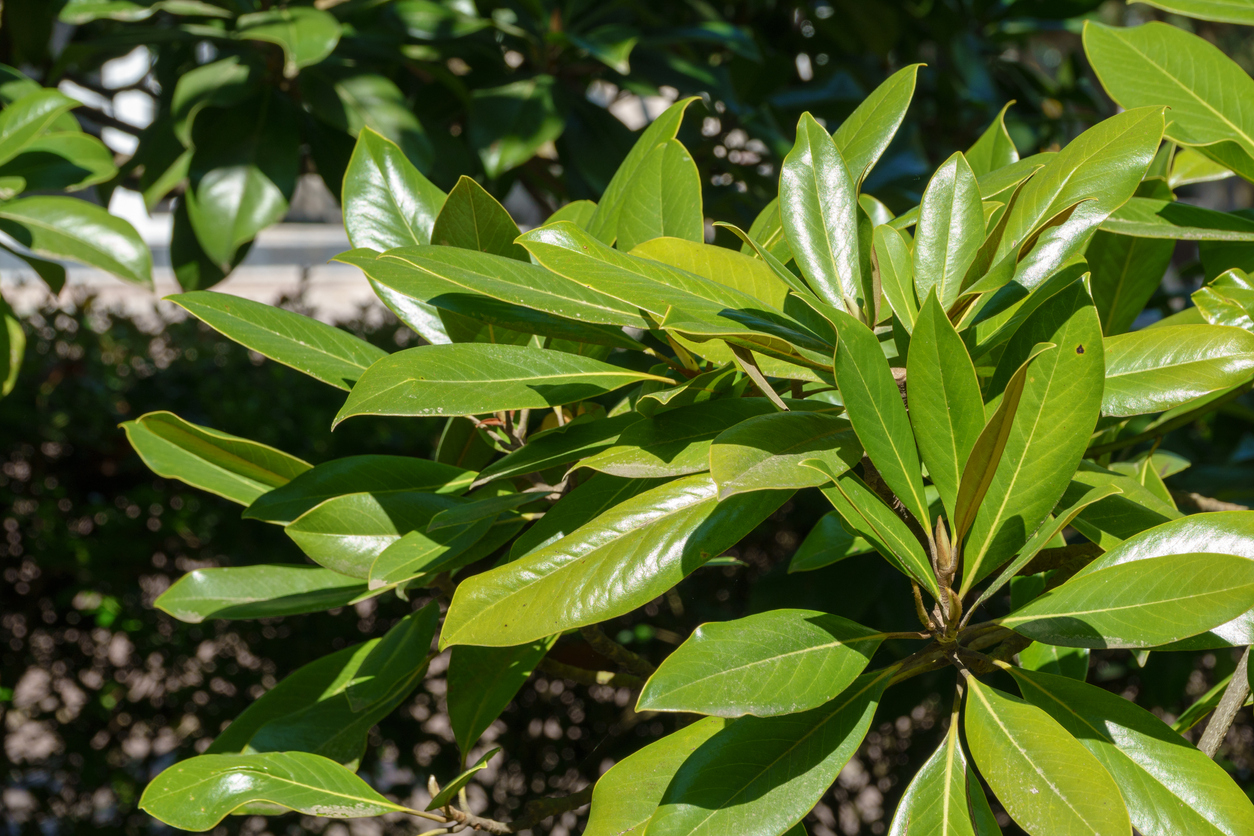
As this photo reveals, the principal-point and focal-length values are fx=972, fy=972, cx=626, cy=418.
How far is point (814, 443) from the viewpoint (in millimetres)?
611

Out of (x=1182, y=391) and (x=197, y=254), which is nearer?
(x=1182, y=391)

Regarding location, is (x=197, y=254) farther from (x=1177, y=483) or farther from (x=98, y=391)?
(x=1177, y=483)

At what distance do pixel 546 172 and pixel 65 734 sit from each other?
1.96 m

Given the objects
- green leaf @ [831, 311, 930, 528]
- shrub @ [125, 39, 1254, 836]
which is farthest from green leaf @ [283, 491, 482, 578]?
green leaf @ [831, 311, 930, 528]

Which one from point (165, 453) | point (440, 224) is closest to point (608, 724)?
point (165, 453)

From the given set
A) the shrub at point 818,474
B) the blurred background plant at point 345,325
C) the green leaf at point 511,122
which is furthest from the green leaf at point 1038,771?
the green leaf at point 511,122

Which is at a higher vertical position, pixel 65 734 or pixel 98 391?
pixel 98 391

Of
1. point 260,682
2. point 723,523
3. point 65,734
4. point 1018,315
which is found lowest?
point 65,734

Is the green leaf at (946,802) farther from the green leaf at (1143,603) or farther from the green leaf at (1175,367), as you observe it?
the green leaf at (1175,367)

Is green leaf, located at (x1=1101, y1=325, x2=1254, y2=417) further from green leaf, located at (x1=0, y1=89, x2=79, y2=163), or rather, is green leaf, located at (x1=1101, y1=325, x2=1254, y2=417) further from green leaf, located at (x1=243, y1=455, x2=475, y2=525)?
green leaf, located at (x1=0, y1=89, x2=79, y2=163)

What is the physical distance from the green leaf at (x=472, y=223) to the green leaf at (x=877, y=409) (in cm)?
30

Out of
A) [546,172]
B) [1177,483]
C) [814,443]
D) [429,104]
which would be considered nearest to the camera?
[814,443]

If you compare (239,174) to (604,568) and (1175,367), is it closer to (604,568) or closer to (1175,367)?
(604,568)

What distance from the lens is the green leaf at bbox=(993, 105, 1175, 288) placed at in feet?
2.05
